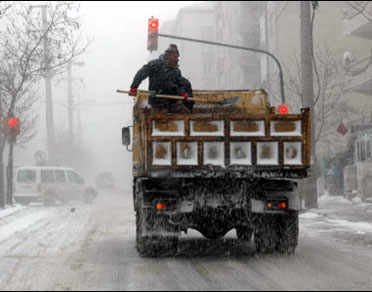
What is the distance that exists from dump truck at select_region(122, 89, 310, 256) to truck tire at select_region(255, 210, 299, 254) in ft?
0.41

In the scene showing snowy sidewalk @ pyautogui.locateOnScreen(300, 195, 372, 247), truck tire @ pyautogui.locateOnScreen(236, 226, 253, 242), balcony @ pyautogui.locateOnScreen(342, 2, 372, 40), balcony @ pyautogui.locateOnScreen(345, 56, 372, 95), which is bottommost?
snowy sidewalk @ pyautogui.locateOnScreen(300, 195, 372, 247)

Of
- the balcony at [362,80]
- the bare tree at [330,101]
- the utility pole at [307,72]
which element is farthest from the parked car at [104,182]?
the utility pole at [307,72]

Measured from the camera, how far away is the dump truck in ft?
31.0

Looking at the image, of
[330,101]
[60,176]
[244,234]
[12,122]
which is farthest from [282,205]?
[330,101]

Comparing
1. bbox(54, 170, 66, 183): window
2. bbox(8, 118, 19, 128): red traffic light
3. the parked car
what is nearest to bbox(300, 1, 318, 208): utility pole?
bbox(8, 118, 19, 128): red traffic light

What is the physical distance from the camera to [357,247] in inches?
461

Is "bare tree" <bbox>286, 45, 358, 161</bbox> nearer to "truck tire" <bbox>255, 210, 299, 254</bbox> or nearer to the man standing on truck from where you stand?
the man standing on truck

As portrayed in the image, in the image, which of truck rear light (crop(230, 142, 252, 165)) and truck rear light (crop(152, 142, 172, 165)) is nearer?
truck rear light (crop(152, 142, 172, 165))

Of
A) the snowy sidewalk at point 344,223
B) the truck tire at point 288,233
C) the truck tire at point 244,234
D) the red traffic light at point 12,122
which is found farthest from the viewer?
the red traffic light at point 12,122

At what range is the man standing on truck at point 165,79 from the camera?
10.9m

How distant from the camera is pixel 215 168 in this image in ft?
31.2

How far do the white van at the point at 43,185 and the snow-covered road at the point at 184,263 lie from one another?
14928 mm

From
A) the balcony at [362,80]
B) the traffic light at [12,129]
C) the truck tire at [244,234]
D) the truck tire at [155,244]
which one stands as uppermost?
the balcony at [362,80]

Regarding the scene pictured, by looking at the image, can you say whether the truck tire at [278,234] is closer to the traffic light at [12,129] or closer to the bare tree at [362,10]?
the bare tree at [362,10]
